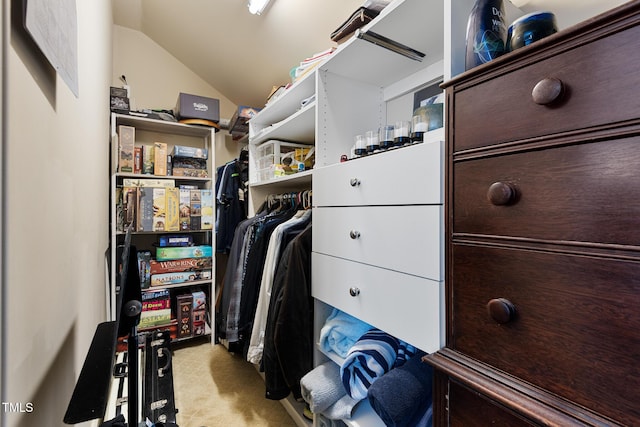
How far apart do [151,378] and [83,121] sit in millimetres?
927

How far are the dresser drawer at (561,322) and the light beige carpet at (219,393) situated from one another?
1344 mm

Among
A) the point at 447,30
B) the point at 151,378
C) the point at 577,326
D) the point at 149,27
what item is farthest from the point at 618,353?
the point at 149,27

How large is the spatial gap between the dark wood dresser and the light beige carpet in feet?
4.12

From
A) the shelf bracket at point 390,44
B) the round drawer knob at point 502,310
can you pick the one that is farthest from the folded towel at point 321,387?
the shelf bracket at point 390,44

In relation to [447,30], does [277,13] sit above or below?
above

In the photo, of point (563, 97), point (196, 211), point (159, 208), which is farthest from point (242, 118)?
A: point (563, 97)

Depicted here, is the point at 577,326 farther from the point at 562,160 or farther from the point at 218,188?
the point at 218,188

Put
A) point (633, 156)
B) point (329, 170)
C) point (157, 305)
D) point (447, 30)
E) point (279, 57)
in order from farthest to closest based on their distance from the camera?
point (157, 305)
point (279, 57)
point (329, 170)
point (447, 30)
point (633, 156)

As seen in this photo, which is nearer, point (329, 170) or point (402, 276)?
point (402, 276)

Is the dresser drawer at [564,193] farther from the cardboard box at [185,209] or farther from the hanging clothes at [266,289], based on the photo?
the cardboard box at [185,209]

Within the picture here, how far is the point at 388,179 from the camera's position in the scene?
0.90 metres

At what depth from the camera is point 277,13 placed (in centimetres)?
173

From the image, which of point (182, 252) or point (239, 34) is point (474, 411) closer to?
point (182, 252)

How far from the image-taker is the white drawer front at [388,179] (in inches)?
29.9
